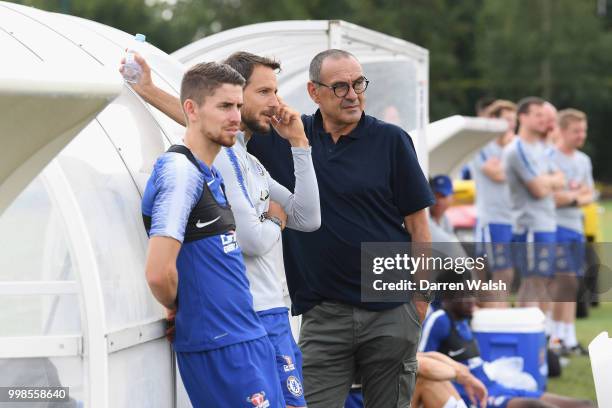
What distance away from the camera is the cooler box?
334 inches

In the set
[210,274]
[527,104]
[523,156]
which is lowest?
[210,274]

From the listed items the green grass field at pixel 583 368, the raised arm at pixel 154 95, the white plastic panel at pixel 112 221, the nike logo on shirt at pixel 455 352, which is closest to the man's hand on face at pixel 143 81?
the raised arm at pixel 154 95

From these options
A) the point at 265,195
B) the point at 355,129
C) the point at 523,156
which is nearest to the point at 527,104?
the point at 523,156

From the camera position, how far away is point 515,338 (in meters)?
8.52

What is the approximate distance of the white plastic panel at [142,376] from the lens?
4.13 metres

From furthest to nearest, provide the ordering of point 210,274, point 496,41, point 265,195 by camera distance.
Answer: point 496,41 < point 265,195 < point 210,274

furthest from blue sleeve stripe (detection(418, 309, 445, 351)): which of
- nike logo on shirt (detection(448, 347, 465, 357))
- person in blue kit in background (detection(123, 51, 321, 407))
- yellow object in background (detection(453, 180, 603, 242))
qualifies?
yellow object in background (detection(453, 180, 603, 242))

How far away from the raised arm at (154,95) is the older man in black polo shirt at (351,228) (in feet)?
1.99

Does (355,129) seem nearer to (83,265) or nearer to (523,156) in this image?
(83,265)

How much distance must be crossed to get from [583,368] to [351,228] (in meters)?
5.93

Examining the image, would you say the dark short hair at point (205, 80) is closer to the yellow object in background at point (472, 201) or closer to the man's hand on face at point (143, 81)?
the man's hand on face at point (143, 81)

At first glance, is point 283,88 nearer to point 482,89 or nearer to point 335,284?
point 335,284

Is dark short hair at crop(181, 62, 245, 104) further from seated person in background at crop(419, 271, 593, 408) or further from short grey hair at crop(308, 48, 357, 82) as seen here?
seated person in background at crop(419, 271, 593, 408)

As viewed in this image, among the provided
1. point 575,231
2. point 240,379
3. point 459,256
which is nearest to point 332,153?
point 240,379
